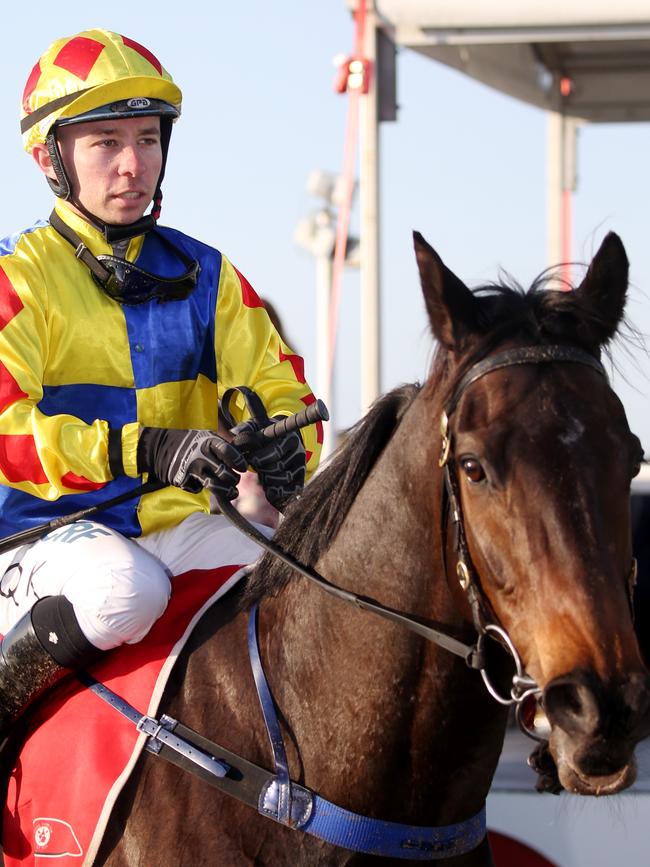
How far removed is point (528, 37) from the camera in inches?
177

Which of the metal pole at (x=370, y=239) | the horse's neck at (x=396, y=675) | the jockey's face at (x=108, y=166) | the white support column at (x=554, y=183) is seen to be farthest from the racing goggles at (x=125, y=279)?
the white support column at (x=554, y=183)

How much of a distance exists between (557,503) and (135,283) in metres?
1.40

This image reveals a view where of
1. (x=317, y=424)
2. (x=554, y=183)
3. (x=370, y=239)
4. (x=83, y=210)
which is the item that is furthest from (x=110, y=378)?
(x=554, y=183)

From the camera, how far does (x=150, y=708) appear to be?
2678mm

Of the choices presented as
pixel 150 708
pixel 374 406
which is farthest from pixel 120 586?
pixel 374 406

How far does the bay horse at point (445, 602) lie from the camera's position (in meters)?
2.09

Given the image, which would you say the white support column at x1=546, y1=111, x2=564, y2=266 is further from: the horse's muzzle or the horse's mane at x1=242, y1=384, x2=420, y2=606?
the horse's muzzle

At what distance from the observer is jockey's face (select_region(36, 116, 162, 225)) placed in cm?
317

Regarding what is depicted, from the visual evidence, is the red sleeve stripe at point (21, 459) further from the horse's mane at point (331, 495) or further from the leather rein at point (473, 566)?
the leather rein at point (473, 566)

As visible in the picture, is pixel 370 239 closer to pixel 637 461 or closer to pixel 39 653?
pixel 39 653

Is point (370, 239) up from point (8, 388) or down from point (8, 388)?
up

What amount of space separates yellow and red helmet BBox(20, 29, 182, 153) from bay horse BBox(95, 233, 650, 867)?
1.09m

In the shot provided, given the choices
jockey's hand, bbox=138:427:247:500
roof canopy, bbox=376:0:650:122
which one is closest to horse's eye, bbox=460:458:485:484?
jockey's hand, bbox=138:427:247:500

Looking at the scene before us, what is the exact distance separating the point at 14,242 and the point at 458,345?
49.2 inches
